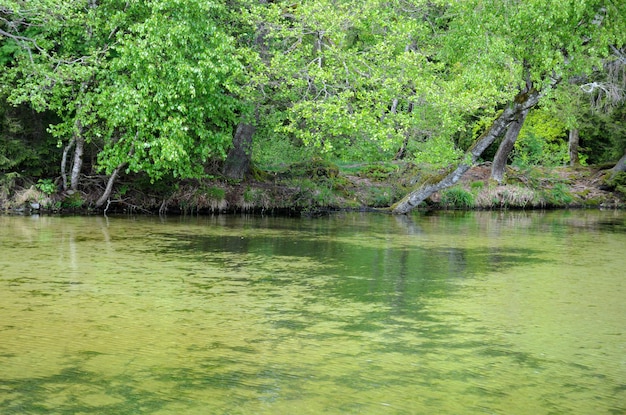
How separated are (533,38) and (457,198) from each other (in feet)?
25.0

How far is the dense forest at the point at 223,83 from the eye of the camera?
16.2m

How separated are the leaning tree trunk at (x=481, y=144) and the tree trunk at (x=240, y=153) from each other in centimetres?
461

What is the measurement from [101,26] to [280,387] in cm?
1374

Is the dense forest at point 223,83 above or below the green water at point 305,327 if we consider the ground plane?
above

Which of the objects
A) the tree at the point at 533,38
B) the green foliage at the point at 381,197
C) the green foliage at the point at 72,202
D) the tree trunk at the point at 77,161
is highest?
the tree at the point at 533,38

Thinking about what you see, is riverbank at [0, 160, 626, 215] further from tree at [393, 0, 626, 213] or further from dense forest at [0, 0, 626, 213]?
tree at [393, 0, 626, 213]

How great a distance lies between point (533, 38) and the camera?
1781 cm

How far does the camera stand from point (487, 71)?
57.8 ft

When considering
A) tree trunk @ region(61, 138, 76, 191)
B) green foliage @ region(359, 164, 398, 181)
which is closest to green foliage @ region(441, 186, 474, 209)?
green foliage @ region(359, 164, 398, 181)

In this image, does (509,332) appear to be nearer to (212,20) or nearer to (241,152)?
(212,20)

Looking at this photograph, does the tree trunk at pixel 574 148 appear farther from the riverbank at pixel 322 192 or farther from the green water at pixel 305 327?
the green water at pixel 305 327

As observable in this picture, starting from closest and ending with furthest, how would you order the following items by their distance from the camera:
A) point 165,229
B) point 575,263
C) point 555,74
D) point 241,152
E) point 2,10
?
point 575,263, point 165,229, point 2,10, point 555,74, point 241,152

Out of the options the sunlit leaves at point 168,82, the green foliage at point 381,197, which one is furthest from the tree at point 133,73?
the green foliage at point 381,197

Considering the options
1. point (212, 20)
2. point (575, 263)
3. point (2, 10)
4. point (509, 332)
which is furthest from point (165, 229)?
point (509, 332)
